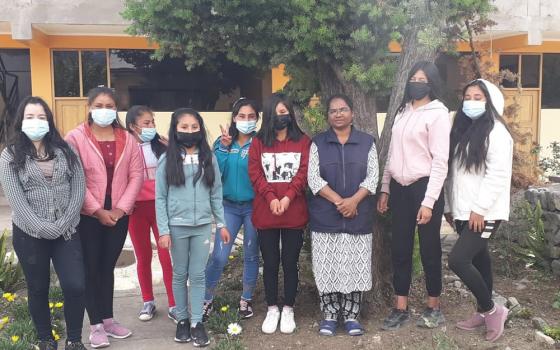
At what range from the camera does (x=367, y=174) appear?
3.89m

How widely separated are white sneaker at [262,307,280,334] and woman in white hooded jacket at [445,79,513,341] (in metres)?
1.36

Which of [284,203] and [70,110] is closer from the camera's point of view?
[284,203]

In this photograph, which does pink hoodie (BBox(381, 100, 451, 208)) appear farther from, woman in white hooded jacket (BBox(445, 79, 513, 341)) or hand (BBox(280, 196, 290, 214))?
hand (BBox(280, 196, 290, 214))

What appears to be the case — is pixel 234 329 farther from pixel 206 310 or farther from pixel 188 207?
pixel 188 207

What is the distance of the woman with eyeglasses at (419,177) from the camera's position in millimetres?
3703

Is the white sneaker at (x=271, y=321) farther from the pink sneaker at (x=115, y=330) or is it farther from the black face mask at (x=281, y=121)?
the black face mask at (x=281, y=121)

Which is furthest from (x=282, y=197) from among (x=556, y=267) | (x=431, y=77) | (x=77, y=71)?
(x=77, y=71)

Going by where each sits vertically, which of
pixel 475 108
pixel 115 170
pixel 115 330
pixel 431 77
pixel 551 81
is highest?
pixel 551 81

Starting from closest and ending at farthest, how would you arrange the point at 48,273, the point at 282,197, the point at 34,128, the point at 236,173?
the point at 34,128
the point at 48,273
the point at 282,197
the point at 236,173

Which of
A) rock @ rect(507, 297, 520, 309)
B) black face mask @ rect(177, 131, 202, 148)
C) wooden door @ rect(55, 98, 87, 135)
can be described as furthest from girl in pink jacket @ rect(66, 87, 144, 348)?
wooden door @ rect(55, 98, 87, 135)

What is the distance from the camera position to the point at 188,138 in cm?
387

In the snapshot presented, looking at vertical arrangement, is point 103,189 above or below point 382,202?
above

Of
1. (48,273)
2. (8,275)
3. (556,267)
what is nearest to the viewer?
(48,273)

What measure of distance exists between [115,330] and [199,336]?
27.1 inches
